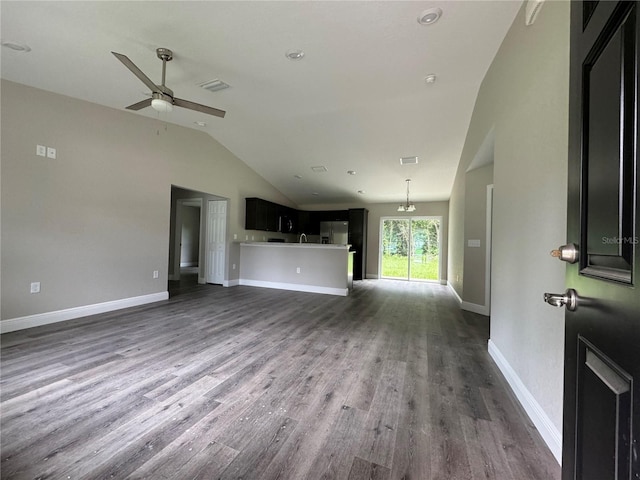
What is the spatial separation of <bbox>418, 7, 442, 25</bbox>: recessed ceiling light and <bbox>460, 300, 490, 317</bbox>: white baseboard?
153 inches

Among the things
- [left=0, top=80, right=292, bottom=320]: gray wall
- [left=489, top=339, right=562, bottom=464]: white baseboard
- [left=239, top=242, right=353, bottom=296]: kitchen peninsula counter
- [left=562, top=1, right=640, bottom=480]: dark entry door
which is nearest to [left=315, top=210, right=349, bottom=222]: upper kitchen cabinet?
[left=239, top=242, right=353, bottom=296]: kitchen peninsula counter

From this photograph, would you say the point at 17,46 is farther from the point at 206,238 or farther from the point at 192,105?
the point at 206,238

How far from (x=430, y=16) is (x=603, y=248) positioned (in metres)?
2.30

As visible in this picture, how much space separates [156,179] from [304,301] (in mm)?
3328

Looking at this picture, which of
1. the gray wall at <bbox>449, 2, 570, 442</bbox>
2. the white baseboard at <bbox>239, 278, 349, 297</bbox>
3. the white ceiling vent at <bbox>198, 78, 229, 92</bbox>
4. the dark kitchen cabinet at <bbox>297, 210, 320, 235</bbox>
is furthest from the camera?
the dark kitchen cabinet at <bbox>297, 210, 320, 235</bbox>

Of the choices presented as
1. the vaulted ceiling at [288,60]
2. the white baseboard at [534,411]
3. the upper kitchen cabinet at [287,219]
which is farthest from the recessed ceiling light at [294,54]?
the upper kitchen cabinet at [287,219]

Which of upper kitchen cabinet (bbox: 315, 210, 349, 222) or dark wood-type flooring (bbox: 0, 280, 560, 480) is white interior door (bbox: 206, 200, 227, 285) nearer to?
dark wood-type flooring (bbox: 0, 280, 560, 480)

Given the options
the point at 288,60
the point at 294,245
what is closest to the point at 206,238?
the point at 294,245

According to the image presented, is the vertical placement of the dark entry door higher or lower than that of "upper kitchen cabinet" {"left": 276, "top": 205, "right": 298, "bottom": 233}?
lower

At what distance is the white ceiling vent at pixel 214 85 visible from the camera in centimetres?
312

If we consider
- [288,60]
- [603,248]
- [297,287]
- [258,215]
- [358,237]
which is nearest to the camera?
[603,248]

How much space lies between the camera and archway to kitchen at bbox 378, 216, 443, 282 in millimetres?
7613

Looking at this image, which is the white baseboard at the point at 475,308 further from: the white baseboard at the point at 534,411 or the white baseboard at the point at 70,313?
the white baseboard at the point at 70,313

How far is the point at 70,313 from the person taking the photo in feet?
10.8
